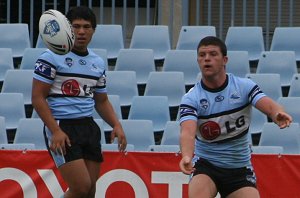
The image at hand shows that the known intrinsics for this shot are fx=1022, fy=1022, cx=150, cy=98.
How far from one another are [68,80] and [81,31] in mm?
389

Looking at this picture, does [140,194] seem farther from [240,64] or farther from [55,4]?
[55,4]

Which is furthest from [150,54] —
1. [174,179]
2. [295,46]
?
[174,179]

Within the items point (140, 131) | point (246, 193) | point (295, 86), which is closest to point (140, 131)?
point (140, 131)

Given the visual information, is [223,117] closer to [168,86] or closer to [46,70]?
[46,70]

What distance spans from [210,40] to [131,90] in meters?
4.53

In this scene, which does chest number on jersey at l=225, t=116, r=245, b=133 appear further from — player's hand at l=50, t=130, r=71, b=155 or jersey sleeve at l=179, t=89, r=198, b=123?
player's hand at l=50, t=130, r=71, b=155

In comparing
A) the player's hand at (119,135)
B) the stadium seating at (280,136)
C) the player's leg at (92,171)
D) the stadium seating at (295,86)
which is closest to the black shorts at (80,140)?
the player's leg at (92,171)

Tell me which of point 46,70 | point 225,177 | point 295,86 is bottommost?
point 225,177

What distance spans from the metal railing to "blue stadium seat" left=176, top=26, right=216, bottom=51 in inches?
38.4

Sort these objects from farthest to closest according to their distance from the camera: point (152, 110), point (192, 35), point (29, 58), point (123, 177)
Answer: point (192, 35), point (29, 58), point (152, 110), point (123, 177)

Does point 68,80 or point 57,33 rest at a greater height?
point 57,33

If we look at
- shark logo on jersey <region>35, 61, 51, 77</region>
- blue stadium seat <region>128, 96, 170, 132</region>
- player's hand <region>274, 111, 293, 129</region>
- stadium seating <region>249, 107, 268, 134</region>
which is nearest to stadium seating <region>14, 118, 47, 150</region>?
blue stadium seat <region>128, 96, 170, 132</region>

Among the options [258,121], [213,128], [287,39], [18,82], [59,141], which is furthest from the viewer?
[287,39]

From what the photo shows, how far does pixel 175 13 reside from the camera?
13.9 meters
